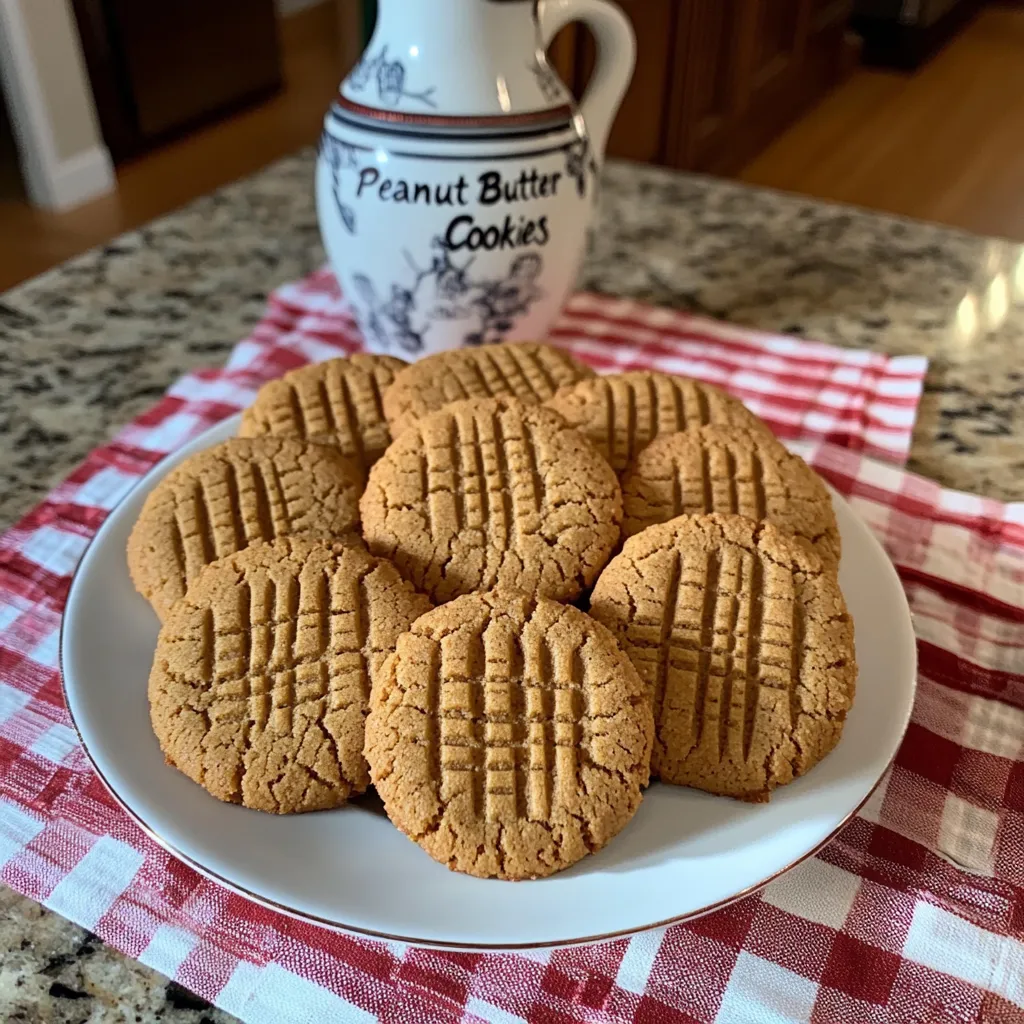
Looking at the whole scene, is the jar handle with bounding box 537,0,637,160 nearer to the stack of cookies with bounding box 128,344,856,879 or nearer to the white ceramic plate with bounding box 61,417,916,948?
the stack of cookies with bounding box 128,344,856,879

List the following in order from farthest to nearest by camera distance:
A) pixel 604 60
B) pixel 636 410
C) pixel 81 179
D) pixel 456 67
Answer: pixel 81 179 < pixel 604 60 < pixel 456 67 < pixel 636 410

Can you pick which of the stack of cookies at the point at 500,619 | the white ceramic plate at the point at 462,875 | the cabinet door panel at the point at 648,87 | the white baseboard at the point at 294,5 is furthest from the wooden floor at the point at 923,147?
the white ceramic plate at the point at 462,875

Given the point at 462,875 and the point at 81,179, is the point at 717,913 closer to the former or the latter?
the point at 462,875

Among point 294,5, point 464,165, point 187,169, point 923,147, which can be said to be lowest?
point 923,147

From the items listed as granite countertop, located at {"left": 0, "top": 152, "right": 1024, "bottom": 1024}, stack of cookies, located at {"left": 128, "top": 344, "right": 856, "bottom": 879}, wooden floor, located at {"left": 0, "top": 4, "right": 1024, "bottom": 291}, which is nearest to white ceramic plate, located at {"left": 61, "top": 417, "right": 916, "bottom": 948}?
stack of cookies, located at {"left": 128, "top": 344, "right": 856, "bottom": 879}

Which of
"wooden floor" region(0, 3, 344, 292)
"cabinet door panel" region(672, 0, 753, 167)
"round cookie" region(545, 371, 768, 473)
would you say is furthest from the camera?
"cabinet door panel" region(672, 0, 753, 167)

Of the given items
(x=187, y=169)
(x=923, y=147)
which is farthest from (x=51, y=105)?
(x=923, y=147)
